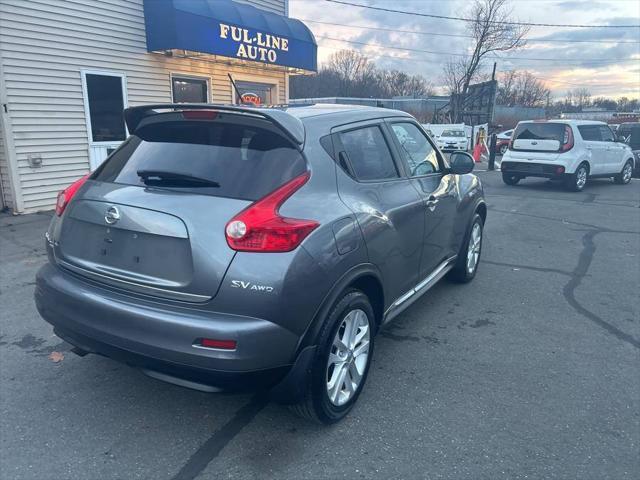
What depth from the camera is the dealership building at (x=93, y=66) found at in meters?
8.13

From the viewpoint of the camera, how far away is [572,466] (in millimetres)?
2613

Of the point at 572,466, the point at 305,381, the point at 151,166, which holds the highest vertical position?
the point at 151,166

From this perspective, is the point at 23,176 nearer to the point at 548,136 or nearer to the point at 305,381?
the point at 305,381

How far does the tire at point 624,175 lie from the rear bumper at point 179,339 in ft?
51.8

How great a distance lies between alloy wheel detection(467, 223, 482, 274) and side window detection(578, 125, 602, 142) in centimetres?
932

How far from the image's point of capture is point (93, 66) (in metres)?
9.21

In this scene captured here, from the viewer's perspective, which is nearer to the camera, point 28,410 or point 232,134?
point 232,134

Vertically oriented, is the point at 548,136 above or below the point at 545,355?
above

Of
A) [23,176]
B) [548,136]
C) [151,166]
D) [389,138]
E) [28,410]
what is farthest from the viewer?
[548,136]

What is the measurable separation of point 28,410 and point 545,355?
3.59m

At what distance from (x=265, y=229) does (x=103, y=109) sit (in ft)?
28.2

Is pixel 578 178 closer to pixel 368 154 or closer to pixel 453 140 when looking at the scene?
pixel 368 154

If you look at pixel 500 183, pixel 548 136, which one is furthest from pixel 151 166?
pixel 500 183

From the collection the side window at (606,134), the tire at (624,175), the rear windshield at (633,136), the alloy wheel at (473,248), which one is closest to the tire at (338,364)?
the alloy wheel at (473,248)
